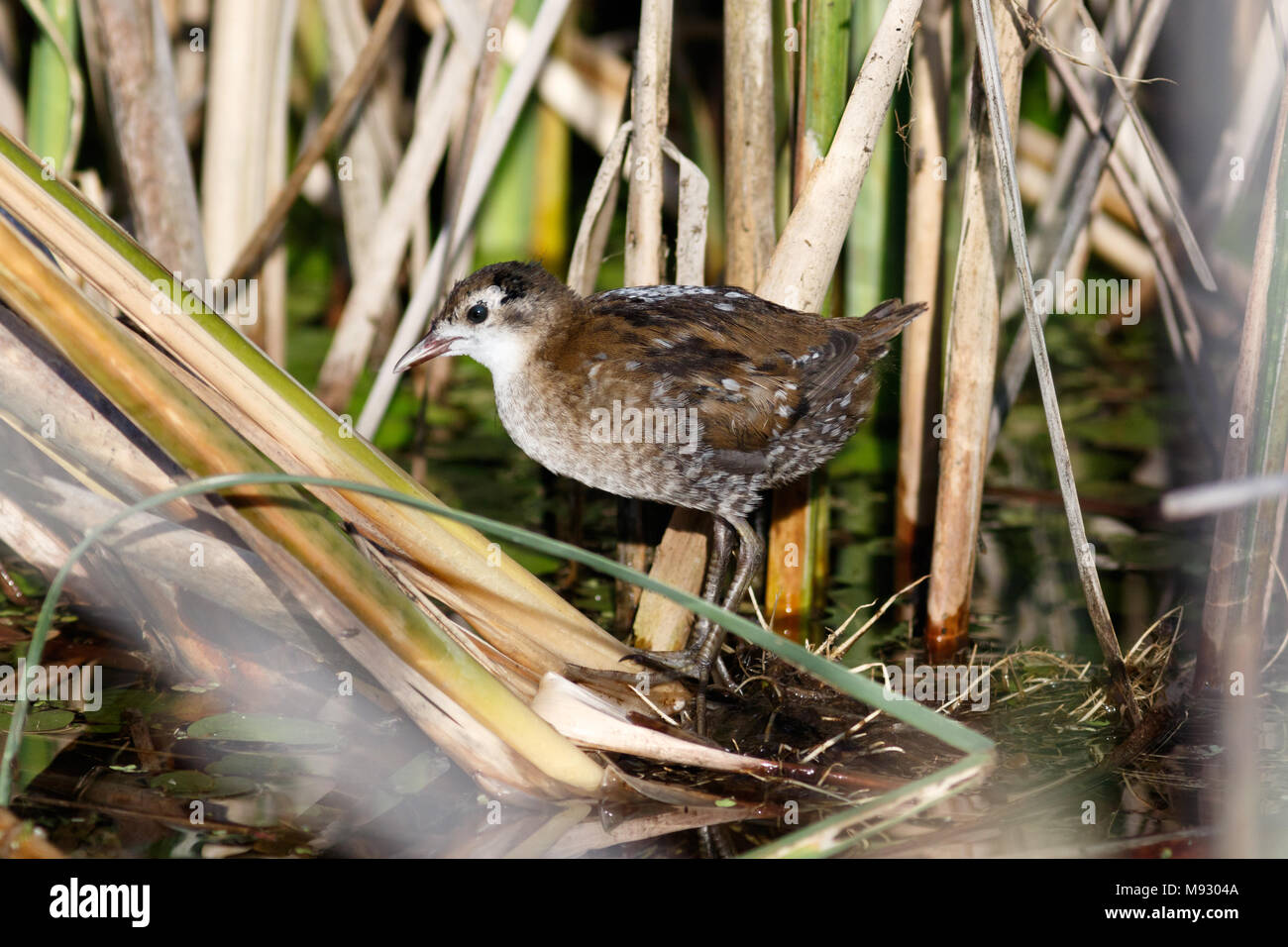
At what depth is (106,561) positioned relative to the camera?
3.03m

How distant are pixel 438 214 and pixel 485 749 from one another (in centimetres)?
408

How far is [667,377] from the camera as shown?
118 inches

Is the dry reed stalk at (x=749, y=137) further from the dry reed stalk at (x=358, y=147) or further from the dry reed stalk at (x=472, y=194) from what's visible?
the dry reed stalk at (x=358, y=147)

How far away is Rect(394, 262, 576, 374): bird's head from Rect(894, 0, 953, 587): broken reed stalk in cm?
104

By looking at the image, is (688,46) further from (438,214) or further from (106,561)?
(106,561)

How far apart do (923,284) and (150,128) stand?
241cm

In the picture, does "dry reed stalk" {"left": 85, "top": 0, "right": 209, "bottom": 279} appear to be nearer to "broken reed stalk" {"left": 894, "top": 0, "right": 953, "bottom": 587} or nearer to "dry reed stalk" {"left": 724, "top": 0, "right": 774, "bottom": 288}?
"dry reed stalk" {"left": 724, "top": 0, "right": 774, "bottom": 288}

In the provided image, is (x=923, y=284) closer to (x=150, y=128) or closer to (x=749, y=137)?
(x=749, y=137)

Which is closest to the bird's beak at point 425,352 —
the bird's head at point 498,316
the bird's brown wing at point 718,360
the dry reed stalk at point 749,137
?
the bird's head at point 498,316

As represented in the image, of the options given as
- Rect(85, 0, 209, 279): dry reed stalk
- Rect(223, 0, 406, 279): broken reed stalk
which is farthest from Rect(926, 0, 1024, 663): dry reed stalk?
Rect(85, 0, 209, 279): dry reed stalk

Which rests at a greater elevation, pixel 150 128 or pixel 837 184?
pixel 150 128

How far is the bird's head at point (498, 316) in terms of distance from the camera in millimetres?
3131

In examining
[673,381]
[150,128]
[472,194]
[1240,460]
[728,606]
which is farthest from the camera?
[150,128]

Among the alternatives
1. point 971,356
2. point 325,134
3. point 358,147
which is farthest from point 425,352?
point 358,147
